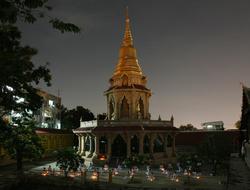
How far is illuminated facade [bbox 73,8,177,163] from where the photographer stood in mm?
43688

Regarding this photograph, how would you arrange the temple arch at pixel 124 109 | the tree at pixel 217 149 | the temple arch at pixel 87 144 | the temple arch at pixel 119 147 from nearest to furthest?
the tree at pixel 217 149, the temple arch at pixel 119 147, the temple arch at pixel 87 144, the temple arch at pixel 124 109

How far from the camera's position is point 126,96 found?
5056cm

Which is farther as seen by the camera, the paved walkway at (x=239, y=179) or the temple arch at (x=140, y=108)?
the temple arch at (x=140, y=108)

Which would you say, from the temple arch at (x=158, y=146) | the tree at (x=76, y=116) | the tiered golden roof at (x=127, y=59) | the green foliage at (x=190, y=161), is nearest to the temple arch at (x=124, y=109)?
the tiered golden roof at (x=127, y=59)

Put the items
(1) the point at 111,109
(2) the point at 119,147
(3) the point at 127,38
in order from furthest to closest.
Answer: (3) the point at 127,38 < (1) the point at 111,109 < (2) the point at 119,147

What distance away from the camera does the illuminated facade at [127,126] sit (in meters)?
43.7

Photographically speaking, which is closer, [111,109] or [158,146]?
[158,146]

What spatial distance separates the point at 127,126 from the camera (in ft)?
143

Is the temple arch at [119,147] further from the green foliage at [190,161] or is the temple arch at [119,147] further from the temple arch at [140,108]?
the green foliage at [190,161]

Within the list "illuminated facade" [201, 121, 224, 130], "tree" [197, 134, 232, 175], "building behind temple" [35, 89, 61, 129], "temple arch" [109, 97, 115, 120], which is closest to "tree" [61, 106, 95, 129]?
"building behind temple" [35, 89, 61, 129]

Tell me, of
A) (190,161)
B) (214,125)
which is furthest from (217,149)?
(214,125)

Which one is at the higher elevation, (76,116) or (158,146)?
(76,116)

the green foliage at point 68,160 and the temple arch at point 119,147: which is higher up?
the temple arch at point 119,147

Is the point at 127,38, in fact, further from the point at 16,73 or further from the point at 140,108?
the point at 16,73
